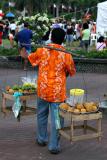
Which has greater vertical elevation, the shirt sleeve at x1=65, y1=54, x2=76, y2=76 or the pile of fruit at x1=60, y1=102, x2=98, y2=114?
the shirt sleeve at x1=65, y1=54, x2=76, y2=76

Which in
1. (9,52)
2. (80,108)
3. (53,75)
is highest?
(53,75)

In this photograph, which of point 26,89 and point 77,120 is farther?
point 26,89

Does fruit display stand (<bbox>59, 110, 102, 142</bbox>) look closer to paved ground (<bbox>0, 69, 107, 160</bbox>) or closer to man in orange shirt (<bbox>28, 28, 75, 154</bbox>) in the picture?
man in orange shirt (<bbox>28, 28, 75, 154</bbox>)

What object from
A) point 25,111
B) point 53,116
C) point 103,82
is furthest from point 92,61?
point 53,116

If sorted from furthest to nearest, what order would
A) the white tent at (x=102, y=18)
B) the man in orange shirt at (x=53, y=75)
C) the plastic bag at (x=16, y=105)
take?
1. the white tent at (x=102, y=18)
2. the plastic bag at (x=16, y=105)
3. the man in orange shirt at (x=53, y=75)

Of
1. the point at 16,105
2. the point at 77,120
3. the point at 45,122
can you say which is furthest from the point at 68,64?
the point at 16,105

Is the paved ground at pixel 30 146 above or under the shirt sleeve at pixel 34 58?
under

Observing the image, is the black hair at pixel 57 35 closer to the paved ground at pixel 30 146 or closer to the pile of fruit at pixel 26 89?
the pile of fruit at pixel 26 89

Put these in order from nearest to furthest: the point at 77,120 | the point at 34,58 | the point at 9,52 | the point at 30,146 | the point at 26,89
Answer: the point at 77,120 → the point at 34,58 → the point at 30,146 → the point at 26,89 → the point at 9,52

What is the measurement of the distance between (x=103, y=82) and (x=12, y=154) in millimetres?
7879

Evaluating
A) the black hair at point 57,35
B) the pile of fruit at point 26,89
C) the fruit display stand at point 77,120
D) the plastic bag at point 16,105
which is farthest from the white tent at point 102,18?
the fruit display stand at point 77,120

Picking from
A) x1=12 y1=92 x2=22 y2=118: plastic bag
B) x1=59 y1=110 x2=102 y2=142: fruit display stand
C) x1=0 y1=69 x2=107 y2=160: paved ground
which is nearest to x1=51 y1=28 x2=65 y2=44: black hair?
x1=59 y1=110 x2=102 y2=142: fruit display stand

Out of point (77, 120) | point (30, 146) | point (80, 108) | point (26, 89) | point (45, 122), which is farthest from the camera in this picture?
point (26, 89)

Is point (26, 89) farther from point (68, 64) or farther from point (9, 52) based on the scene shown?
point (9, 52)
